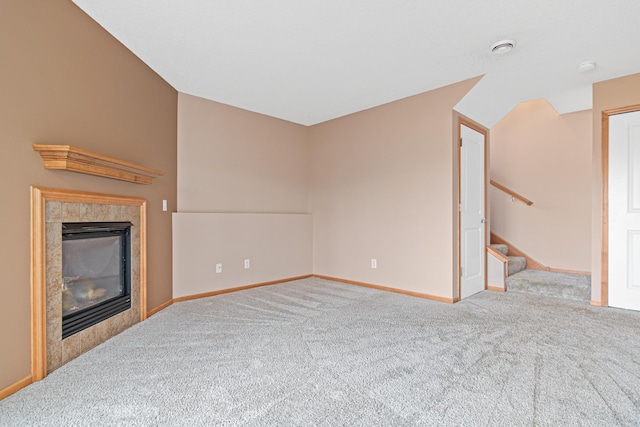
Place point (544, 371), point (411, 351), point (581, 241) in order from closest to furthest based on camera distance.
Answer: point (544, 371) → point (411, 351) → point (581, 241)

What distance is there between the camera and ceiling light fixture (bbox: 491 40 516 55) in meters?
2.61

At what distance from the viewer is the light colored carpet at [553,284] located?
3.65 metres

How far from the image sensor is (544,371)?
1.99 meters

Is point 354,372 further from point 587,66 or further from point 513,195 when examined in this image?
point 513,195

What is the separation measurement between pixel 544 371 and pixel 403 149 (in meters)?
2.70

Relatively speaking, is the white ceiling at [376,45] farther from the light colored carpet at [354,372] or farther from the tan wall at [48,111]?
the light colored carpet at [354,372]

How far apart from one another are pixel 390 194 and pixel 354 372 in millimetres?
2573

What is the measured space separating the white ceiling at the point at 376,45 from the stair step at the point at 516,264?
2.07 metres

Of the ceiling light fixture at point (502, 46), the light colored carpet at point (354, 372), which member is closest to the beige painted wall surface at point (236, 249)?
the light colored carpet at point (354, 372)

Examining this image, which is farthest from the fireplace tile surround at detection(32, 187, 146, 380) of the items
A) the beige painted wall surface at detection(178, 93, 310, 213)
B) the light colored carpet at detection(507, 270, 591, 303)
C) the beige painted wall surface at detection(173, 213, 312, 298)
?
the light colored carpet at detection(507, 270, 591, 303)

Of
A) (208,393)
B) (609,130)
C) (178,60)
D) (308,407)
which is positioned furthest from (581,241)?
(178,60)

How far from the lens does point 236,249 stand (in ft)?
13.9

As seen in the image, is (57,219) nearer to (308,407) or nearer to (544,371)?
(308,407)

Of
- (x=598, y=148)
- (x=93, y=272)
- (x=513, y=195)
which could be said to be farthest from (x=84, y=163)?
(x=513, y=195)
